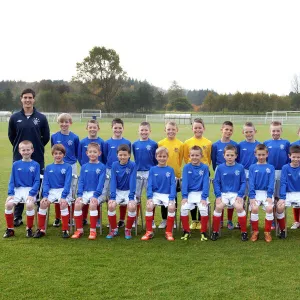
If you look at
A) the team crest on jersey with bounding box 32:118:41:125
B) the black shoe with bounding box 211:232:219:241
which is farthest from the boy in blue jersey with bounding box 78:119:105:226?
the black shoe with bounding box 211:232:219:241

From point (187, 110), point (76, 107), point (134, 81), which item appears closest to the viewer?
point (76, 107)

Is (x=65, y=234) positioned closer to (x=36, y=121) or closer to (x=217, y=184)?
(x=36, y=121)

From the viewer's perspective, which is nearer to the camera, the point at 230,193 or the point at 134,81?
the point at 230,193

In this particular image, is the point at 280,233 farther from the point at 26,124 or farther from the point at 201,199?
the point at 26,124

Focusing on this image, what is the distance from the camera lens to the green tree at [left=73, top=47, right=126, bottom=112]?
6525 centimetres

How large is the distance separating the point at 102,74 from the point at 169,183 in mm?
61942

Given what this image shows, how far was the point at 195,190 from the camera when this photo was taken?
6051 millimetres

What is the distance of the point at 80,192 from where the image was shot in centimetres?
604

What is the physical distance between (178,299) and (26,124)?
13.1 ft

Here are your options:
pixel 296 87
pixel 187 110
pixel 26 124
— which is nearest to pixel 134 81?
pixel 187 110

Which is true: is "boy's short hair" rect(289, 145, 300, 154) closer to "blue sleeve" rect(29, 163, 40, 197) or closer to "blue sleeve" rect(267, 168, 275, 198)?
"blue sleeve" rect(267, 168, 275, 198)

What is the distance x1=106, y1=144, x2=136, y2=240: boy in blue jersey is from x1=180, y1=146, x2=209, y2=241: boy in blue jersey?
2.52 feet

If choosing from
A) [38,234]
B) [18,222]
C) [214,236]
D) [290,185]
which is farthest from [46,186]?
[290,185]

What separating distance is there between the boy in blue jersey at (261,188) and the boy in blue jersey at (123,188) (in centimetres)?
177
